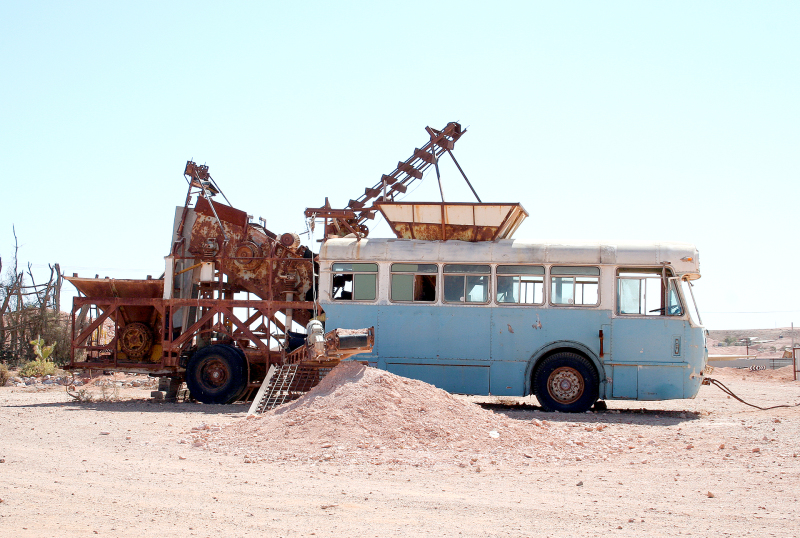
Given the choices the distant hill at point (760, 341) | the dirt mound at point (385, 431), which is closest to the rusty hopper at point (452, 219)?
the dirt mound at point (385, 431)

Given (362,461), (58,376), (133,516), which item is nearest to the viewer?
(133,516)

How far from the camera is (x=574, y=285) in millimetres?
13078

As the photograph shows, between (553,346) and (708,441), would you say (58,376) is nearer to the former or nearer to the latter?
(553,346)

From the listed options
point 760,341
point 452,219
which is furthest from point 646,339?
point 760,341

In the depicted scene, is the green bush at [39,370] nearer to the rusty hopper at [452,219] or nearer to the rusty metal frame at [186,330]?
the rusty metal frame at [186,330]

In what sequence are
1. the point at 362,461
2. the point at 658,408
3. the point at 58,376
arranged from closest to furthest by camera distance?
the point at 362,461 → the point at 658,408 → the point at 58,376

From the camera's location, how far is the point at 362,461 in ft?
26.6

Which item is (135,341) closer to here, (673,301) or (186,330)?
(186,330)

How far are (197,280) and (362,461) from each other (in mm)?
8097

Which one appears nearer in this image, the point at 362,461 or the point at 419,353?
the point at 362,461

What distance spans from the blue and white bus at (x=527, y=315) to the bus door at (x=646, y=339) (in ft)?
0.06

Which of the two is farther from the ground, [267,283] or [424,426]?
[267,283]

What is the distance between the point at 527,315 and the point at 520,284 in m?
0.57

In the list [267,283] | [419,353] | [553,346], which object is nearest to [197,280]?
[267,283]
